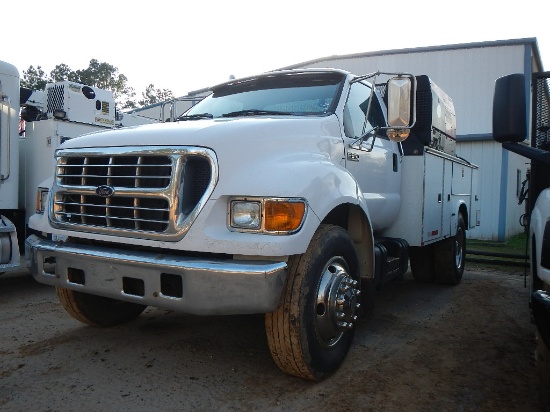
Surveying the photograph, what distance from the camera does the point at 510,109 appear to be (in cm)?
278

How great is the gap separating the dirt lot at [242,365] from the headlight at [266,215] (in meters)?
1.09

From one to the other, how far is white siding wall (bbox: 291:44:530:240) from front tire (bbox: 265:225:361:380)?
1168 centimetres

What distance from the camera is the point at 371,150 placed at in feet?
13.8

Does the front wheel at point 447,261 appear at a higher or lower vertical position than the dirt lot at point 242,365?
higher

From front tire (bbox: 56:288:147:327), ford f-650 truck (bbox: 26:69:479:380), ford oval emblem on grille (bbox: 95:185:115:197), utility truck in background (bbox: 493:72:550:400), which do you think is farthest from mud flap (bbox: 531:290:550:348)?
front tire (bbox: 56:288:147:327)

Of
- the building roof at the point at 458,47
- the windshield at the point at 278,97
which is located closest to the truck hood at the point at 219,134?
the windshield at the point at 278,97

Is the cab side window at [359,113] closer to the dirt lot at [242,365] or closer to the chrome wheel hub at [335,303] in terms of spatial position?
the chrome wheel hub at [335,303]

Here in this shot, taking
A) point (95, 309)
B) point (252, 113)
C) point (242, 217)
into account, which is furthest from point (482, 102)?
point (242, 217)

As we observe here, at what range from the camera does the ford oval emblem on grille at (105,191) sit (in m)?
3.09

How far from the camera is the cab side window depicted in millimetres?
3994

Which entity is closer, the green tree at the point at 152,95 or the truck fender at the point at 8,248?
the truck fender at the point at 8,248

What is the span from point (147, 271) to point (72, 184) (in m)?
1.08

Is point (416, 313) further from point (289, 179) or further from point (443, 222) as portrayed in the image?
point (289, 179)

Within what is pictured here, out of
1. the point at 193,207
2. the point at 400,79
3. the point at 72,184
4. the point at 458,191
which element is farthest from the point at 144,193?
the point at 458,191
